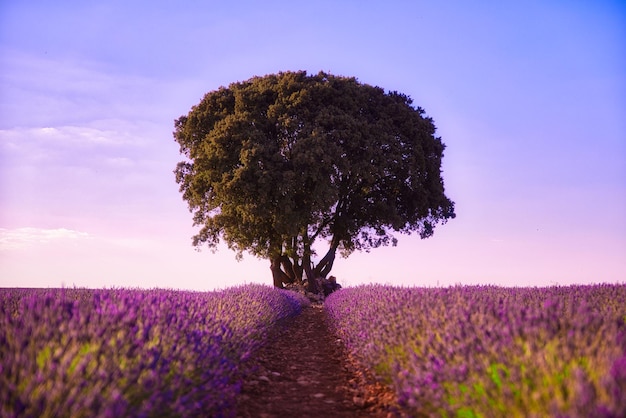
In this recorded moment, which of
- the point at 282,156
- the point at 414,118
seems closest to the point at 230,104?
the point at 282,156

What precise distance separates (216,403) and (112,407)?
2.26 m

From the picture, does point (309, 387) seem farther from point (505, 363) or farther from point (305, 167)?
point (305, 167)

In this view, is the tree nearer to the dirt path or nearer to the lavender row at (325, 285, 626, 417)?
the dirt path

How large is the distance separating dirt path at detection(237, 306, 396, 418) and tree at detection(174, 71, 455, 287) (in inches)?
447

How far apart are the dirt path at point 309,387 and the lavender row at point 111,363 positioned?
0.61 metres

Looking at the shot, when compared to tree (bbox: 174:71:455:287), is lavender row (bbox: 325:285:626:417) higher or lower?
lower

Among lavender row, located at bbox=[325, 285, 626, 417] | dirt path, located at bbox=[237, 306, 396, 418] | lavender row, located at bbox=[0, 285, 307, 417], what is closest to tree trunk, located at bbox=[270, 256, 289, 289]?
dirt path, located at bbox=[237, 306, 396, 418]

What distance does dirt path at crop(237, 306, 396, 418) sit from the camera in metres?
5.74

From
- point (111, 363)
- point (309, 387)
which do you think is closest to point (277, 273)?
point (309, 387)

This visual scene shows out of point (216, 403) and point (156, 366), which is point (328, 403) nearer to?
point (216, 403)

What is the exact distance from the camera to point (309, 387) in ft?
22.9

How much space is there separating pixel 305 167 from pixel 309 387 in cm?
1480

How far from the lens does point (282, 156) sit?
21.4 m

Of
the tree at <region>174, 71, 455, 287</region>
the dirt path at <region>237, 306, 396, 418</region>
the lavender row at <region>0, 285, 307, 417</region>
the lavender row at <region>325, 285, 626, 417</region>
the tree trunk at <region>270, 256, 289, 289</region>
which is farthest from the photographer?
the tree trunk at <region>270, 256, 289, 289</region>
